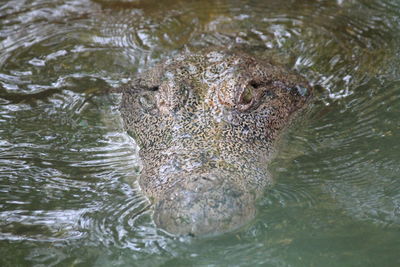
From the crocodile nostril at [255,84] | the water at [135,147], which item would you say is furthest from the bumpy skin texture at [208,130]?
the water at [135,147]

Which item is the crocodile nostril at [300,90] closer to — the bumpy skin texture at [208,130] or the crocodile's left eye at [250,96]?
the bumpy skin texture at [208,130]

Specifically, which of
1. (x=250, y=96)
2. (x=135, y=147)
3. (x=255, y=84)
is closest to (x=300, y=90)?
(x=255, y=84)

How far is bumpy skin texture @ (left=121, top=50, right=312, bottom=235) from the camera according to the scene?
3908 mm

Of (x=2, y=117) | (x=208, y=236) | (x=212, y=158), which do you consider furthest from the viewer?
(x=2, y=117)

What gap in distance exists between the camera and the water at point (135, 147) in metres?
3.95

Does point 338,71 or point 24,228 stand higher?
point 338,71

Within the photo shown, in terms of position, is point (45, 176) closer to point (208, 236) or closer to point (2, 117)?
point (2, 117)

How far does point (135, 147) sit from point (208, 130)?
82 cm

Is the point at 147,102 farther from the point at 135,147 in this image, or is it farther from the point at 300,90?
the point at 300,90

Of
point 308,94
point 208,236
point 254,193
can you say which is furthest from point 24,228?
point 308,94

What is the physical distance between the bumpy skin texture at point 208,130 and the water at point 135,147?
0.15 m

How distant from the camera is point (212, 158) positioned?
14.8 feet

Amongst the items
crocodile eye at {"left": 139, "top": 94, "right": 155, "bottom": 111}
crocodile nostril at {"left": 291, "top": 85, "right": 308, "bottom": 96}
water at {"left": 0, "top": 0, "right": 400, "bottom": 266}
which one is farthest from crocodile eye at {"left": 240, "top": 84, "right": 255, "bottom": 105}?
crocodile eye at {"left": 139, "top": 94, "right": 155, "bottom": 111}

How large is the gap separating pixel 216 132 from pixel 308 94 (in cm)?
165
